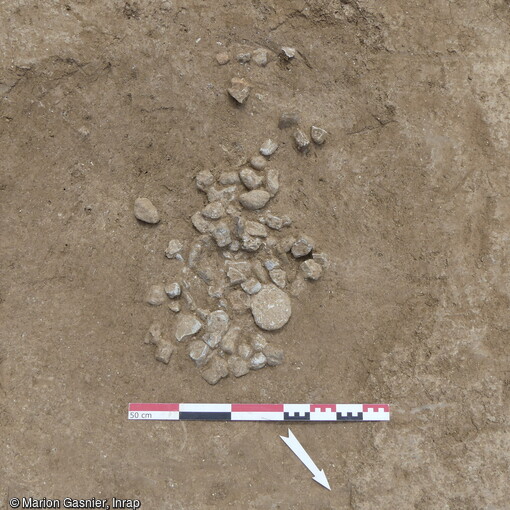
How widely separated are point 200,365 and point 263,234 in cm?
117

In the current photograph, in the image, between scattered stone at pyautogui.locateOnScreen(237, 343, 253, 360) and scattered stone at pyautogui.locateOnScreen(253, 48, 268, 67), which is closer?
scattered stone at pyautogui.locateOnScreen(237, 343, 253, 360)

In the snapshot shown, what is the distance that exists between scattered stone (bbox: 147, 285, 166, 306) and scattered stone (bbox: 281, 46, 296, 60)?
2.15 meters

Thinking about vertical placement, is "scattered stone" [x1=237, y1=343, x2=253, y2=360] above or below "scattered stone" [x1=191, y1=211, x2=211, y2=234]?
below

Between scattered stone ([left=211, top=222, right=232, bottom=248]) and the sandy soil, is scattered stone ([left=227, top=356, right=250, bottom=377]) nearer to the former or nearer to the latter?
the sandy soil

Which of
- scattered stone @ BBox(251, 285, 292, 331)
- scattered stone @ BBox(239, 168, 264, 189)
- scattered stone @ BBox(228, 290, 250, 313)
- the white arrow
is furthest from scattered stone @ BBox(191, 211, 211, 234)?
the white arrow

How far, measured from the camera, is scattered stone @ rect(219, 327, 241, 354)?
351 cm

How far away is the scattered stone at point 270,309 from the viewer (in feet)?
11.6

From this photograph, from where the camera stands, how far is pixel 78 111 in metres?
3.59

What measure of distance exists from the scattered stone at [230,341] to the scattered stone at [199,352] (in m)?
0.12

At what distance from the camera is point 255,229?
11.6 ft

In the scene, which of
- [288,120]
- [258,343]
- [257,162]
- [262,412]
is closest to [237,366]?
[258,343]

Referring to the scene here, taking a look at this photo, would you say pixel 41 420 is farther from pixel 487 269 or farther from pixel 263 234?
pixel 487 269

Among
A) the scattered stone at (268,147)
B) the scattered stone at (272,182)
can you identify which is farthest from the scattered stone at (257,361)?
the scattered stone at (268,147)

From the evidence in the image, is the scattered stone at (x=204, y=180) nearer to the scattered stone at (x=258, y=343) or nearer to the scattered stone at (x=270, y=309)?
the scattered stone at (x=270, y=309)
